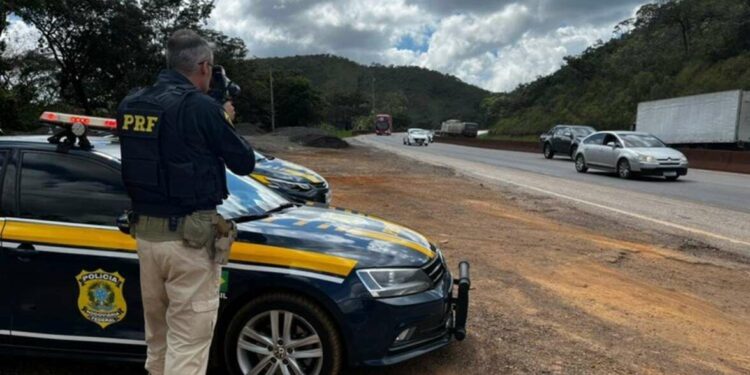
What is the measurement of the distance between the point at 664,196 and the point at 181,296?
12778mm

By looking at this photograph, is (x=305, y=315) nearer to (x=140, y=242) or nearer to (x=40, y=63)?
(x=140, y=242)

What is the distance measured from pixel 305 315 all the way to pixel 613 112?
46.1m

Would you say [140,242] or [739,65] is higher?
[739,65]

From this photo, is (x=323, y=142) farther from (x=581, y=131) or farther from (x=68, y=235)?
(x=68, y=235)

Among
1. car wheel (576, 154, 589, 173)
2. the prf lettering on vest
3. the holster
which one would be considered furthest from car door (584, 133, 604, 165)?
the prf lettering on vest

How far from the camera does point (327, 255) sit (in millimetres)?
3334

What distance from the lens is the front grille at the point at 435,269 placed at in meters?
3.63

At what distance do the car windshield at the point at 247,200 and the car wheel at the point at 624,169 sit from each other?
14.7 meters

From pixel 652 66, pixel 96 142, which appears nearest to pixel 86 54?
pixel 96 142

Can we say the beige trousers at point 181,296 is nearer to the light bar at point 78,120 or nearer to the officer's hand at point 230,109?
the officer's hand at point 230,109

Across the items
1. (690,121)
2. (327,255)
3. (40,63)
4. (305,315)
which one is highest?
(40,63)

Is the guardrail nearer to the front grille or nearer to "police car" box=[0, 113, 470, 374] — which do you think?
the front grille

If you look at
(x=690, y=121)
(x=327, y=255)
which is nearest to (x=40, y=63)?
(x=690, y=121)

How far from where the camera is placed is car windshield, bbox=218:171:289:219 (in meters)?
3.77
